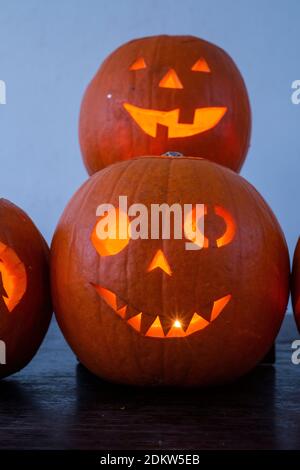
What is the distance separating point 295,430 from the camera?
75 centimetres

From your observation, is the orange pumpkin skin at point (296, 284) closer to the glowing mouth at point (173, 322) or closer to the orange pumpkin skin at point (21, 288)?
the glowing mouth at point (173, 322)

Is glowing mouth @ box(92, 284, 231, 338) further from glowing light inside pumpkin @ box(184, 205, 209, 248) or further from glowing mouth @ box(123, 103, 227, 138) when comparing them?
glowing mouth @ box(123, 103, 227, 138)

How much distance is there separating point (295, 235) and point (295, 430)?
135 cm

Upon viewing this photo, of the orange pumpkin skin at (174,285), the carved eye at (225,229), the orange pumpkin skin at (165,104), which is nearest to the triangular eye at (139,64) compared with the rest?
the orange pumpkin skin at (165,104)

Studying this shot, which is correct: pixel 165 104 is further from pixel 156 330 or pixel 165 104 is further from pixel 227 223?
pixel 156 330

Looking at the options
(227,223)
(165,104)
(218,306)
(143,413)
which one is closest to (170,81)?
(165,104)

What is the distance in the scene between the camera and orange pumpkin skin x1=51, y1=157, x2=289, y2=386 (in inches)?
36.3

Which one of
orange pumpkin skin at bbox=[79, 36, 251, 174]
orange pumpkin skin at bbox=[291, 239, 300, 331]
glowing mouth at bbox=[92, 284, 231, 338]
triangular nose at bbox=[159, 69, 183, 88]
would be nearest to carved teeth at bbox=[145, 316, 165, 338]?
glowing mouth at bbox=[92, 284, 231, 338]

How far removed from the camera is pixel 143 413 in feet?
2.73

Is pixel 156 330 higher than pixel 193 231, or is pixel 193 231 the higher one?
pixel 193 231

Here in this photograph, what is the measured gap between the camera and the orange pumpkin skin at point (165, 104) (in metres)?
1.18

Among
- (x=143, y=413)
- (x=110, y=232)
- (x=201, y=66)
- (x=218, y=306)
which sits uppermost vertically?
(x=201, y=66)

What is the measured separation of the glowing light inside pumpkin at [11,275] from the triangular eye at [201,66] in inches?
20.9

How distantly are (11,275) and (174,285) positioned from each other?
10.7 inches
